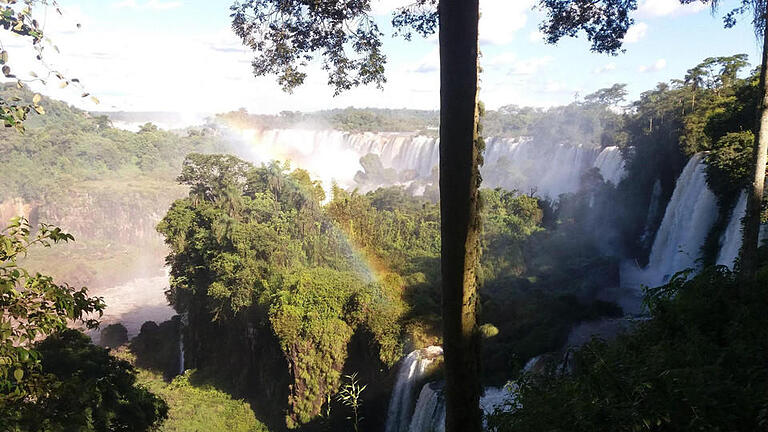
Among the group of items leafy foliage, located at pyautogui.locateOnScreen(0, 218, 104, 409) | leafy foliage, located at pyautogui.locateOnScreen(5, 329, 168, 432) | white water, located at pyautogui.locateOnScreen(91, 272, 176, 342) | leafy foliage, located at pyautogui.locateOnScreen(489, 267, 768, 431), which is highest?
leafy foliage, located at pyautogui.locateOnScreen(0, 218, 104, 409)

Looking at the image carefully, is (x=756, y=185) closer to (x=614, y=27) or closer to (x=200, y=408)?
(x=614, y=27)

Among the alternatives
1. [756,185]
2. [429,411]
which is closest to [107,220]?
[429,411]

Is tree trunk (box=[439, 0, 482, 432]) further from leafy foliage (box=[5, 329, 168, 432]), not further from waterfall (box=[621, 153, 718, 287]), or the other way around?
waterfall (box=[621, 153, 718, 287])

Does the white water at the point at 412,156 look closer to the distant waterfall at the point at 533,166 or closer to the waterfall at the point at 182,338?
the distant waterfall at the point at 533,166

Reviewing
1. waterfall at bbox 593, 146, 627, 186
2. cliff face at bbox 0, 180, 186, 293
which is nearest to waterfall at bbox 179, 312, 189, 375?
waterfall at bbox 593, 146, 627, 186

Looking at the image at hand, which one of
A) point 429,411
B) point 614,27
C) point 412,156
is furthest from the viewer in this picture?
point 412,156

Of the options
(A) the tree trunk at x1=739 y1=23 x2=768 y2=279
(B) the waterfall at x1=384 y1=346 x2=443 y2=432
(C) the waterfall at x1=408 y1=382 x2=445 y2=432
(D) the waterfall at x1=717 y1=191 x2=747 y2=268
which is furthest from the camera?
(B) the waterfall at x1=384 y1=346 x2=443 y2=432

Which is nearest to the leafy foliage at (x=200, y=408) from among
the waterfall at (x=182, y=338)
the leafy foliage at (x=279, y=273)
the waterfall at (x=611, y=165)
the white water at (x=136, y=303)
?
the leafy foliage at (x=279, y=273)
